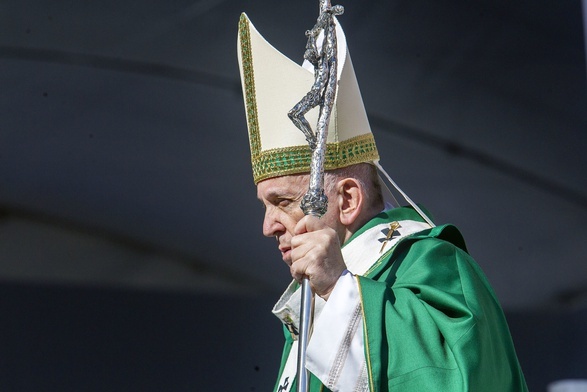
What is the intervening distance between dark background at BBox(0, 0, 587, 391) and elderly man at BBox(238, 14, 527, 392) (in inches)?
40.1

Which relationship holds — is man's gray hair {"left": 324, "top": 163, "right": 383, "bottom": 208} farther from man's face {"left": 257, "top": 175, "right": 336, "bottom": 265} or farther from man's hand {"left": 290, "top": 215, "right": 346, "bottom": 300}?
man's hand {"left": 290, "top": 215, "right": 346, "bottom": 300}

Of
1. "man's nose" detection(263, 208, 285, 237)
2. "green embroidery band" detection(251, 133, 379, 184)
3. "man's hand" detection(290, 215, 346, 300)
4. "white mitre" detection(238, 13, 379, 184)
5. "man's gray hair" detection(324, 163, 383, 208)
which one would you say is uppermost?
"white mitre" detection(238, 13, 379, 184)

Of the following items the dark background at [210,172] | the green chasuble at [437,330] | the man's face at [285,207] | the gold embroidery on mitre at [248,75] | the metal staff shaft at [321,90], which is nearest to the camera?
the green chasuble at [437,330]

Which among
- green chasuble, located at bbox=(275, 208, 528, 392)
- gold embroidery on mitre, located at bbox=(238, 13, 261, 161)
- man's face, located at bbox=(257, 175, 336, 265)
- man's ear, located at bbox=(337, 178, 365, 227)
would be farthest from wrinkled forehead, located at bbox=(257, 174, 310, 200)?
green chasuble, located at bbox=(275, 208, 528, 392)

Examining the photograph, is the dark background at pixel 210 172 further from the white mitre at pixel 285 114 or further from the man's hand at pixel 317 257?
the man's hand at pixel 317 257

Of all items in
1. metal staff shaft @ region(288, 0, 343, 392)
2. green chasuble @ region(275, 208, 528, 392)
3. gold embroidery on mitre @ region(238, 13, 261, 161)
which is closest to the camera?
green chasuble @ region(275, 208, 528, 392)

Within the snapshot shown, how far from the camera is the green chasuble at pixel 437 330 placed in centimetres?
254

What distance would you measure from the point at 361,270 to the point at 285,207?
0.80 feet

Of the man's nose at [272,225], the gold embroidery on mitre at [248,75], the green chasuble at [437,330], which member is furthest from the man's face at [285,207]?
the green chasuble at [437,330]

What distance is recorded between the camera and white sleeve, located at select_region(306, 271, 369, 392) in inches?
101

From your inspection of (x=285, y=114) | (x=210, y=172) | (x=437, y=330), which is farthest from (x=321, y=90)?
(x=210, y=172)

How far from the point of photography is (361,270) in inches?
120

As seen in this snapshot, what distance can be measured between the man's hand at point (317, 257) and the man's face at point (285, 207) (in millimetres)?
427

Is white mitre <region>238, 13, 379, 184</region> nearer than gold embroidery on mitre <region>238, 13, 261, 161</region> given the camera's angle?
Yes
